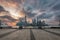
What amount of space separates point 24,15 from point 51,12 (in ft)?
16.2

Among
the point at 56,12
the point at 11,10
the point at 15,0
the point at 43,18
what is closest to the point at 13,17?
the point at 11,10

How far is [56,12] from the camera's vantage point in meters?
26.6

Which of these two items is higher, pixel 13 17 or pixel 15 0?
pixel 15 0

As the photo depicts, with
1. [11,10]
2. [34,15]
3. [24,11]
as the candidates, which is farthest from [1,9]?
[34,15]

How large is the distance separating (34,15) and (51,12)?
3448 mm

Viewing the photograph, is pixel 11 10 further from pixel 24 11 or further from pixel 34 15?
pixel 34 15

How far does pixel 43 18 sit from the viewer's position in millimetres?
28500

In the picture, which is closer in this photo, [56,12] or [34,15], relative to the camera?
[56,12]

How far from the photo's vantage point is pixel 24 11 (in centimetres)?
2808

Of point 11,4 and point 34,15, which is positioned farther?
point 34,15

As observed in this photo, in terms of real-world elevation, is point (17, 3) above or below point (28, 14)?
above

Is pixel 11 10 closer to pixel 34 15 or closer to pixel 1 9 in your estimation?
pixel 1 9

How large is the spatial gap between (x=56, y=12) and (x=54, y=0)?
2.10 m

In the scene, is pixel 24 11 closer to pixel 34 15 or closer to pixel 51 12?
pixel 34 15
